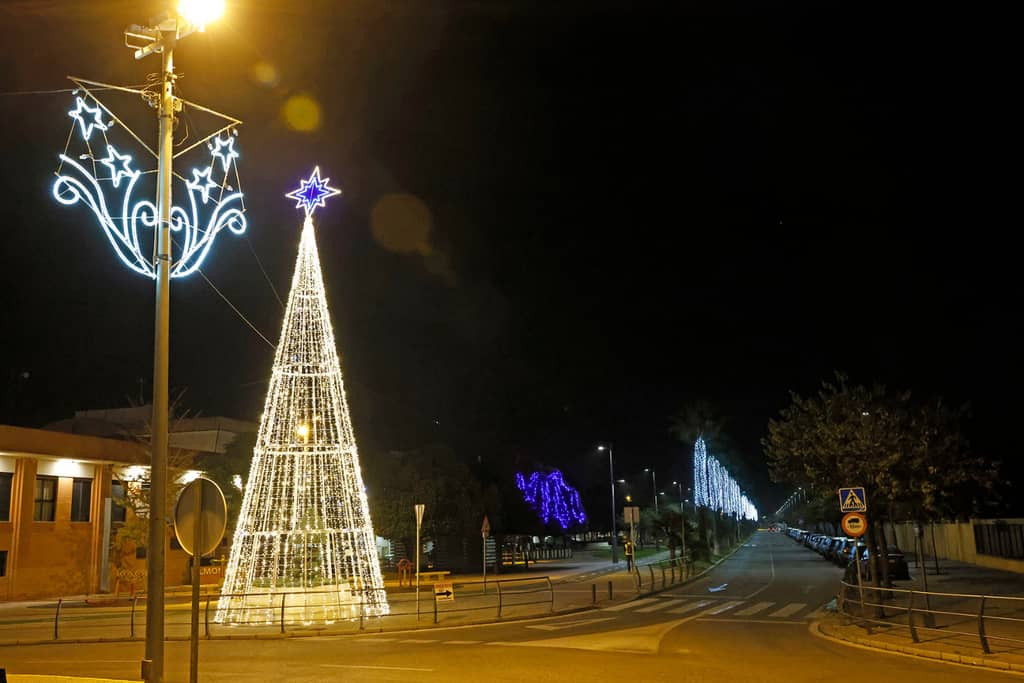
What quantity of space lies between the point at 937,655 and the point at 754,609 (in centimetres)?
933

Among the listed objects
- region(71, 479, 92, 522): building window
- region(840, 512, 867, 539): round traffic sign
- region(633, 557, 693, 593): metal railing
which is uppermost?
region(71, 479, 92, 522): building window

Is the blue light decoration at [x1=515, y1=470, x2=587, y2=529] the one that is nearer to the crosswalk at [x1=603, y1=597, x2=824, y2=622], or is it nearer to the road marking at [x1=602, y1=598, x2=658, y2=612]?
the road marking at [x1=602, y1=598, x2=658, y2=612]

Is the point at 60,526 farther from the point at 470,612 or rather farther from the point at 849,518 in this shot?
the point at 849,518

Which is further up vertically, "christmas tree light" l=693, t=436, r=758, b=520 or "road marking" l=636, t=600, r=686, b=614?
"christmas tree light" l=693, t=436, r=758, b=520

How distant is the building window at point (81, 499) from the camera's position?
36.0m

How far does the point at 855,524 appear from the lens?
682 inches

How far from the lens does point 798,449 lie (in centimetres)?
2297

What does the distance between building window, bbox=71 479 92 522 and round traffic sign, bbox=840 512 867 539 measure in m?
31.3

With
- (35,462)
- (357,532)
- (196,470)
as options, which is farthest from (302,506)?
(196,470)

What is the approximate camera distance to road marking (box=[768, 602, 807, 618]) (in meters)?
21.8

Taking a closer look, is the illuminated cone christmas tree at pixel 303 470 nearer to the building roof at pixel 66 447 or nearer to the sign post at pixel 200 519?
the sign post at pixel 200 519

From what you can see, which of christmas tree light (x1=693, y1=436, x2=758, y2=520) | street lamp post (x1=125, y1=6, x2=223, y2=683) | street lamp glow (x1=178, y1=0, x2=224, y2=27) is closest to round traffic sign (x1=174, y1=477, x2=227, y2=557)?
street lamp post (x1=125, y1=6, x2=223, y2=683)

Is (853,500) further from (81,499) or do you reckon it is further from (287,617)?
(81,499)

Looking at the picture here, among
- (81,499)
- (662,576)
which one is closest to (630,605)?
(662,576)
